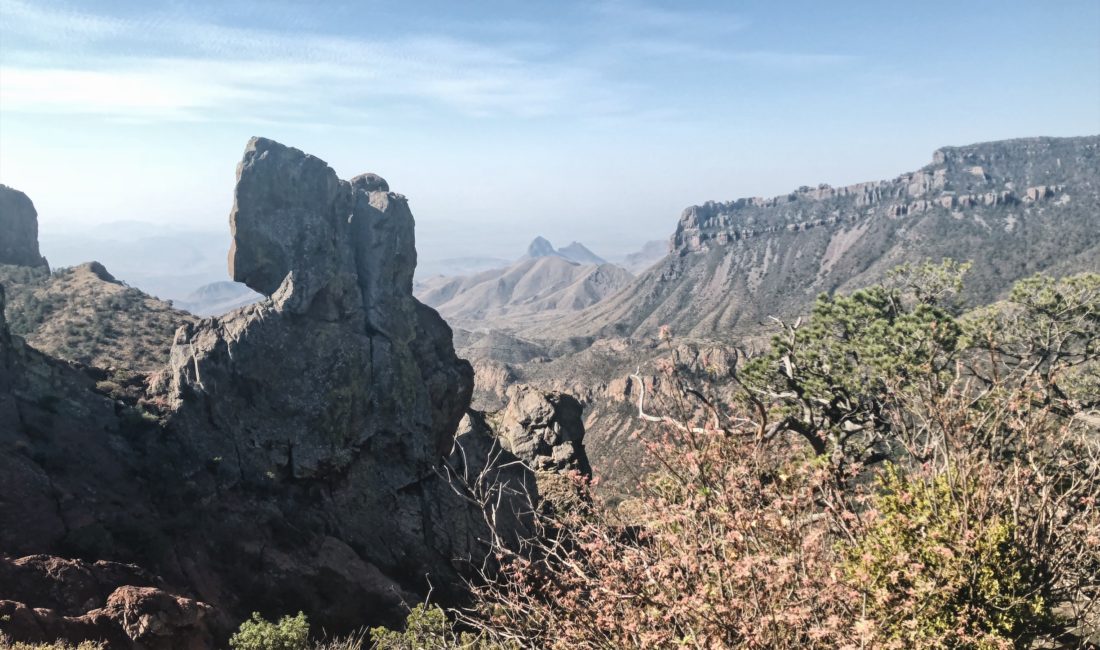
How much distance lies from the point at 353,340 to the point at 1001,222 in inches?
8504

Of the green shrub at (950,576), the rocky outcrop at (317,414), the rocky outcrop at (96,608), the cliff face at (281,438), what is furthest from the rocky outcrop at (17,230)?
the green shrub at (950,576)

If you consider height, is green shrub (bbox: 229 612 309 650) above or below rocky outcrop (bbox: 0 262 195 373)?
below

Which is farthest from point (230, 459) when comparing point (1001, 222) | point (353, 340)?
point (1001, 222)

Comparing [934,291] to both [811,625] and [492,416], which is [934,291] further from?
[492,416]

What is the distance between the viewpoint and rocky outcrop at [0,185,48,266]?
224 ft

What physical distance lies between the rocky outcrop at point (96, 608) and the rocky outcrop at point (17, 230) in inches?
2521

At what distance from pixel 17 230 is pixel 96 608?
2813 inches

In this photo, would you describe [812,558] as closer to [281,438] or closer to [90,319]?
[281,438]

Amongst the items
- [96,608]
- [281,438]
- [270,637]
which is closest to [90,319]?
[281,438]

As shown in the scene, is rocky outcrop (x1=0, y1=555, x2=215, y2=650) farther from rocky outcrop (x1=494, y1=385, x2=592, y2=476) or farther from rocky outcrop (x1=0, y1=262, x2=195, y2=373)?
rocky outcrop (x1=494, y1=385, x2=592, y2=476)

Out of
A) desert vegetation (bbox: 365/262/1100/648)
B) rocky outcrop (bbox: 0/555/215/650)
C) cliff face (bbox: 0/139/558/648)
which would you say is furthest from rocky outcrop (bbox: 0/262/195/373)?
desert vegetation (bbox: 365/262/1100/648)

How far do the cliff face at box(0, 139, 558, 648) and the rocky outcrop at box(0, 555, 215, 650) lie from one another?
10.3 inches

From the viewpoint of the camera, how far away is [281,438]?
32.8 m

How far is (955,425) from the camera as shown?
9203 millimetres
